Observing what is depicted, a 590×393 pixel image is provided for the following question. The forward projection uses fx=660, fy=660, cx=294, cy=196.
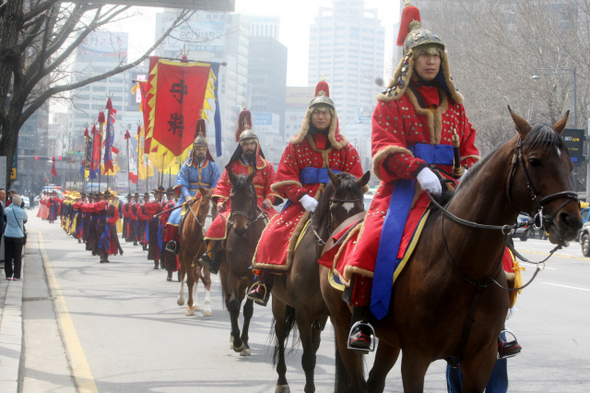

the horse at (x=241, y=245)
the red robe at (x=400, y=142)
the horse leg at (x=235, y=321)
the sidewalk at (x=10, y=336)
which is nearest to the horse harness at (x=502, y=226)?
the red robe at (x=400, y=142)

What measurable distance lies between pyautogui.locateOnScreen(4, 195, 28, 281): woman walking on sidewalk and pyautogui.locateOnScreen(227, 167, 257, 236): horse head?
767cm

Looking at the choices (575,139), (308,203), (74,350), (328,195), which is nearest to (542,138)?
(328,195)

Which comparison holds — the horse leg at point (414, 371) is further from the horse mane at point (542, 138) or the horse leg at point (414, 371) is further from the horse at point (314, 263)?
the horse at point (314, 263)

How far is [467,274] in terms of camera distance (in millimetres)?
3768

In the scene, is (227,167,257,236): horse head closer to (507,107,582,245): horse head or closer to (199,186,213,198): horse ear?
(199,186,213,198): horse ear

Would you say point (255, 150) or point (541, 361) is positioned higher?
point (255, 150)

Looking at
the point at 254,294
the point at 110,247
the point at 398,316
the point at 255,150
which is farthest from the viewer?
the point at 110,247

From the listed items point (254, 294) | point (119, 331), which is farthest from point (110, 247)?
point (254, 294)

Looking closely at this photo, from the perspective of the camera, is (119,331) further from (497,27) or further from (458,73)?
(458,73)

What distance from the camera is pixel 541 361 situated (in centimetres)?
711

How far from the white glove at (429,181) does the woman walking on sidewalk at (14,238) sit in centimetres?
1173

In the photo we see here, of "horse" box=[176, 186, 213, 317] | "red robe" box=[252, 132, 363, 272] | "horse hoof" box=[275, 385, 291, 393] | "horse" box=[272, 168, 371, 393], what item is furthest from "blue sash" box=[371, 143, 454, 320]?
Answer: "horse" box=[176, 186, 213, 317]

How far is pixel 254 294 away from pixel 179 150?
9071 millimetres

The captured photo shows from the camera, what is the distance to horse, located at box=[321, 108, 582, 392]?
3.50m
